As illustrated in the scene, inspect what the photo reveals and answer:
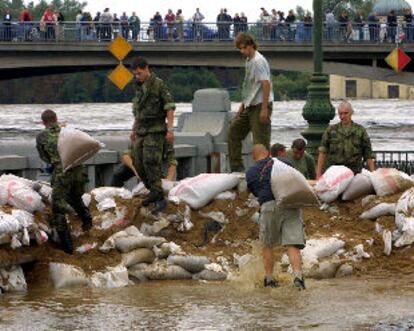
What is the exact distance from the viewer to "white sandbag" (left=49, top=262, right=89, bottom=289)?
14.1 metres

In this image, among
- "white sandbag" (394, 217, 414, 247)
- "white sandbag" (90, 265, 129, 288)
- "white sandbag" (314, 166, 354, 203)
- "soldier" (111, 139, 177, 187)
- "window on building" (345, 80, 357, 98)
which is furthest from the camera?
"window on building" (345, 80, 357, 98)

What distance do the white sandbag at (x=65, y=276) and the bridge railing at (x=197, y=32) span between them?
163 feet

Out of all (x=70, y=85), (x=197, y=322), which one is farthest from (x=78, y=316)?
(x=70, y=85)

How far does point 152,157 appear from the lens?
49.8 ft

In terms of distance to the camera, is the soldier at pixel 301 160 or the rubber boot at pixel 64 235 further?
the soldier at pixel 301 160

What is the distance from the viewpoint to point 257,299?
1309cm

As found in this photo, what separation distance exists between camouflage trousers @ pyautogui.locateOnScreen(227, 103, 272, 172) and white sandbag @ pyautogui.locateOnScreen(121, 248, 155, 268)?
190cm

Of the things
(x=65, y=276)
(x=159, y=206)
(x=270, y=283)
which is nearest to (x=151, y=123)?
(x=159, y=206)

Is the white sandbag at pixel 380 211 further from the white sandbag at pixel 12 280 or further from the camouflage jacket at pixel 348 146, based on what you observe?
the white sandbag at pixel 12 280

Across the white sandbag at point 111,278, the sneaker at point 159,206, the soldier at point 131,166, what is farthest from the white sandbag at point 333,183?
the white sandbag at point 111,278

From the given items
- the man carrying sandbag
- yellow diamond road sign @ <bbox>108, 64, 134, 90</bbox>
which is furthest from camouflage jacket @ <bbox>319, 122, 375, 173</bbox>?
yellow diamond road sign @ <bbox>108, 64, 134, 90</bbox>

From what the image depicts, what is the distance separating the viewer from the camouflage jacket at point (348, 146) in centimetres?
1614

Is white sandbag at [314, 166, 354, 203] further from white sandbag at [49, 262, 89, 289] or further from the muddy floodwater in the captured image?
white sandbag at [49, 262, 89, 289]

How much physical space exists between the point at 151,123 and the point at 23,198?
1.42 meters
